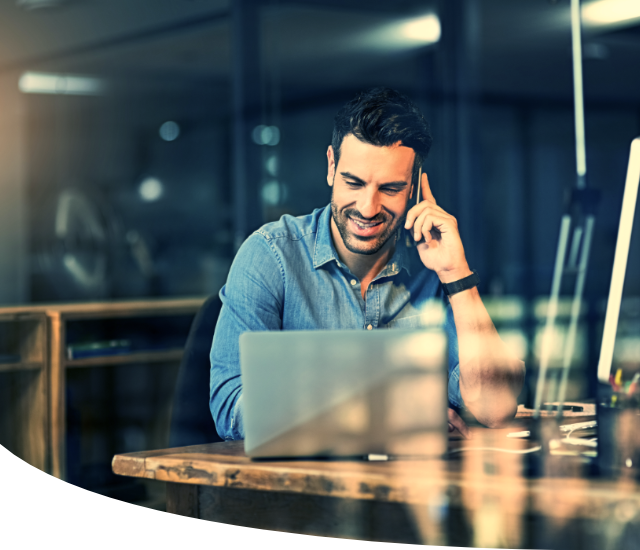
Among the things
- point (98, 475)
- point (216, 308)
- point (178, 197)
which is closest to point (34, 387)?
point (98, 475)

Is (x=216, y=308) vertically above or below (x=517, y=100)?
below

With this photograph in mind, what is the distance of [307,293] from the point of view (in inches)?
61.1

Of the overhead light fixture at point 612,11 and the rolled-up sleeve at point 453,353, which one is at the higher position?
the overhead light fixture at point 612,11

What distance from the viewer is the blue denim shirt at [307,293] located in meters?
1.50

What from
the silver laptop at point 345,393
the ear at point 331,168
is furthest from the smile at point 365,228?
the silver laptop at point 345,393

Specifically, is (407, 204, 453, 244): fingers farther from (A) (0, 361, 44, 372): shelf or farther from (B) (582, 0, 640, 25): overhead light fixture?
(A) (0, 361, 44, 372): shelf

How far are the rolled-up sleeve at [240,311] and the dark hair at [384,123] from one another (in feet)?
1.05

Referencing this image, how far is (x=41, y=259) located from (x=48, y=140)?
1.60ft

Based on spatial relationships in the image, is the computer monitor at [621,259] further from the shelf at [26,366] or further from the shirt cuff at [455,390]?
the shelf at [26,366]

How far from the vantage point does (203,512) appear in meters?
Answer: 1.13

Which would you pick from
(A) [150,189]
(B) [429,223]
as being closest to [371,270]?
(B) [429,223]

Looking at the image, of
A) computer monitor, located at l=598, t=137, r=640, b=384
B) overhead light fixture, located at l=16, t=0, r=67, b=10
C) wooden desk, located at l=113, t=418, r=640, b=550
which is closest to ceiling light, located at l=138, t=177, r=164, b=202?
overhead light fixture, located at l=16, t=0, r=67, b=10

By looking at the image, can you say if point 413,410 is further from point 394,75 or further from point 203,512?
point 394,75

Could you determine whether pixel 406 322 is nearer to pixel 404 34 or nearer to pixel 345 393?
pixel 345 393
